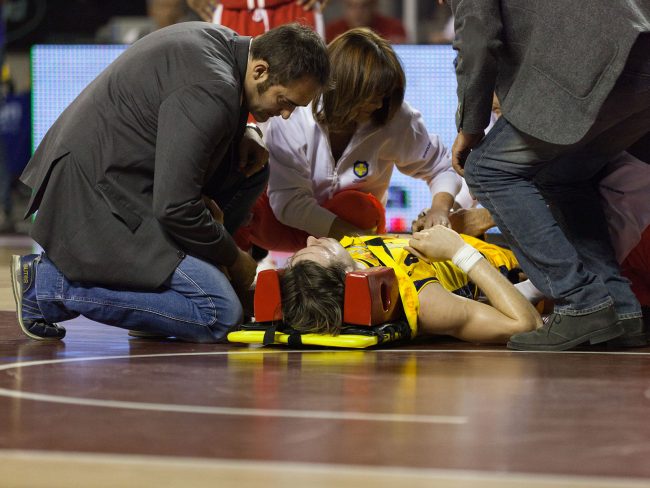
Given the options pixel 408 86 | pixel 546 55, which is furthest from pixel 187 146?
pixel 408 86

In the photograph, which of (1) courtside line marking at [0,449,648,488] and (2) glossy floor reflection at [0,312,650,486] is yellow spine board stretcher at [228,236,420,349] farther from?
(1) courtside line marking at [0,449,648,488]

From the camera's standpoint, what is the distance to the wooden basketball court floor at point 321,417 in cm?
185

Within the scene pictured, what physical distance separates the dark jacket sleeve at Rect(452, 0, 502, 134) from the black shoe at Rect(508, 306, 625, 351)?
619mm

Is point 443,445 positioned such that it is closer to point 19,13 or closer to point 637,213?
point 637,213

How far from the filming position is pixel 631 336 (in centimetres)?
326

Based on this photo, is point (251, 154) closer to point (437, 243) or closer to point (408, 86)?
point (437, 243)

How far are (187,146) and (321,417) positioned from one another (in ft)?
3.79

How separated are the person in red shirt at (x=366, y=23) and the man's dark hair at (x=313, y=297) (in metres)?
3.90

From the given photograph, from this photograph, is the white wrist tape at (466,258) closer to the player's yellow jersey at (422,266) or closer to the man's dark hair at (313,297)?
the player's yellow jersey at (422,266)

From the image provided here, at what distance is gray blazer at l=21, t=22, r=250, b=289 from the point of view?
127 inches

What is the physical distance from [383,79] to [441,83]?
2.61 meters

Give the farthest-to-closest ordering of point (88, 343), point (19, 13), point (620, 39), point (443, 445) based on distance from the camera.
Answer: point (19, 13)
point (88, 343)
point (620, 39)
point (443, 445)

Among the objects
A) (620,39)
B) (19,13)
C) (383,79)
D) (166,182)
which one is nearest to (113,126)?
(166,182)

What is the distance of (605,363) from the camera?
296 cm
